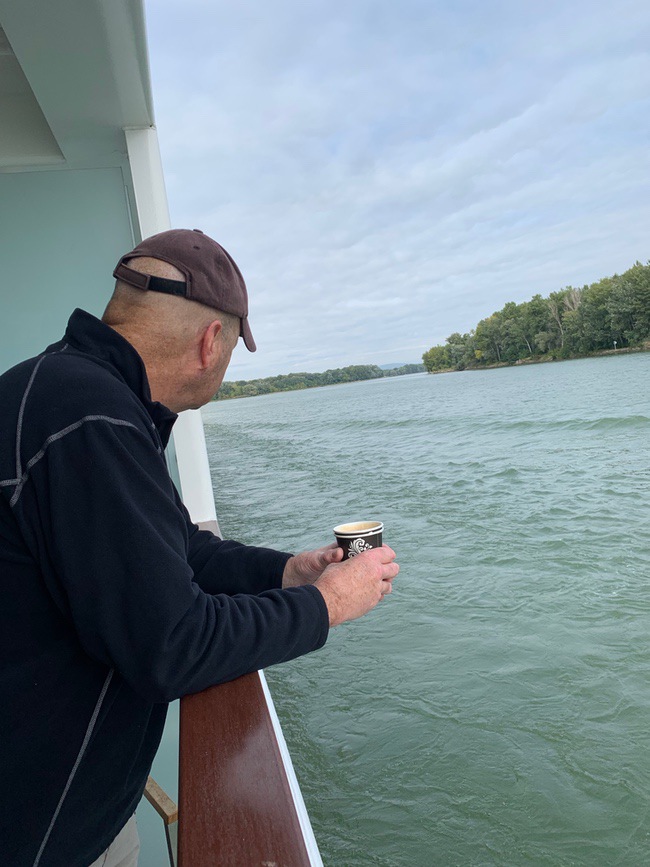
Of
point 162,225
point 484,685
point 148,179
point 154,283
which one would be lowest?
point 484,685

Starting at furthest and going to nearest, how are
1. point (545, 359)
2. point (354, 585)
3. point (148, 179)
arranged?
1. point (545, 359)
2. point (148, 179)
3. point (354, 585)

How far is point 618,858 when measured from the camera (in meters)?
3.18

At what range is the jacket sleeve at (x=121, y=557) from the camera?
0.78m

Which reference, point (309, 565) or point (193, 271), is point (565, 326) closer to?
point (309, 565)

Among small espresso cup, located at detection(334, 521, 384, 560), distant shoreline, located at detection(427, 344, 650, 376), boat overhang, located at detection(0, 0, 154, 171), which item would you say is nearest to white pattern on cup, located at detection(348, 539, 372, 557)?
small espresso cup, located at detection(334, 521, 384, 560)

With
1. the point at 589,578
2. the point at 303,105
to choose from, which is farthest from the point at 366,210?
the point at 589,578

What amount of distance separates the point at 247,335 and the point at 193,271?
0.71ft

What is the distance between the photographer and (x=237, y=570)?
141 cm

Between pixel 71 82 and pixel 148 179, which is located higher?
pixel 71 82

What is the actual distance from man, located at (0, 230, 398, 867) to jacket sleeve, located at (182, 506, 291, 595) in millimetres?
369

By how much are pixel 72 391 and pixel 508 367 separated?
77667 mm

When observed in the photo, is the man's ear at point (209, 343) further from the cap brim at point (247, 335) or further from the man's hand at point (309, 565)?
the man's hand at point (309, 565)

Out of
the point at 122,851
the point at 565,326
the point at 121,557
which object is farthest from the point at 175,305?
the point at 565,326

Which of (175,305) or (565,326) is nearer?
(175,305)
